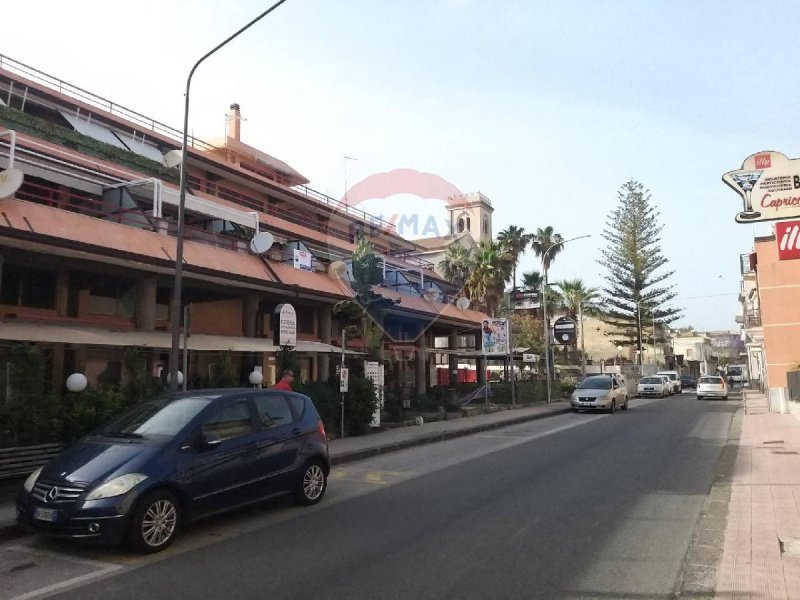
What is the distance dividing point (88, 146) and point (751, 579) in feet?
76.8

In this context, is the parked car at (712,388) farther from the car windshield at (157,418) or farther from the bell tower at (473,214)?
the bell tower at (473,214)

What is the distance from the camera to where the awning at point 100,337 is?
11727 mm

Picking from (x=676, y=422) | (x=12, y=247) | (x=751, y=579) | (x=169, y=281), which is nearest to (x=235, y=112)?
(x=169, y=281)

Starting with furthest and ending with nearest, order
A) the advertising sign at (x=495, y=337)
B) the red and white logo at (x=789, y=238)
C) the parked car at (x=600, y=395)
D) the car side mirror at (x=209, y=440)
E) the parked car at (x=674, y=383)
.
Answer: the parked car at (x=674, y=383)
the advertising sign at (x=495, y=337)
the parked car at (x=600, y=395)
the red and white logo at (x=789, y=238)
the car side mirror at (x=209, y=440)

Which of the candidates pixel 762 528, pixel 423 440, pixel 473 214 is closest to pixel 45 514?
pixel 762 528

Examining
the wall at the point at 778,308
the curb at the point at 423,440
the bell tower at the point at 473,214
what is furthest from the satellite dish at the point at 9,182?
the bell tower at the point at 473,214

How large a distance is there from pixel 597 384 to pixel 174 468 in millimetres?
23707

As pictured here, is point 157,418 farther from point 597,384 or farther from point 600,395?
point 597,384

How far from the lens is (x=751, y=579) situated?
16.3 feet

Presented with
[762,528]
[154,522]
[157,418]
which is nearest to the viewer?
[154,522]

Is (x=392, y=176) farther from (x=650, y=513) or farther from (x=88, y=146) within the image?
(x=650, y=513)

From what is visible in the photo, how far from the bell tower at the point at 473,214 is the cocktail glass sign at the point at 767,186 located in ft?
214

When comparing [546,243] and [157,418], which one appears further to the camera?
[546,243]

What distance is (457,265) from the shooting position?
42.1m
